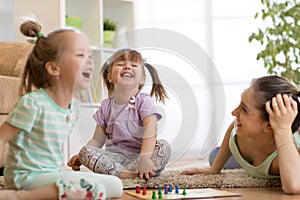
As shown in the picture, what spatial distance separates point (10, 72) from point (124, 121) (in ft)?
3.50

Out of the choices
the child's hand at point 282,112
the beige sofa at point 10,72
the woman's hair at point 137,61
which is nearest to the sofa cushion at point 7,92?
the beige sofa at point 10,72

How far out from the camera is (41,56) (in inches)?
45.4

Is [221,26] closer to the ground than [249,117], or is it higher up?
higher up

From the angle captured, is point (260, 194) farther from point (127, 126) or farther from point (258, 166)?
point (127, 126)

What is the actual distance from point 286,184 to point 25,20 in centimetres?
74

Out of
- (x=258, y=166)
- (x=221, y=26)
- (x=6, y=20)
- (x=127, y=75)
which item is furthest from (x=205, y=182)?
(x=221, y=26)

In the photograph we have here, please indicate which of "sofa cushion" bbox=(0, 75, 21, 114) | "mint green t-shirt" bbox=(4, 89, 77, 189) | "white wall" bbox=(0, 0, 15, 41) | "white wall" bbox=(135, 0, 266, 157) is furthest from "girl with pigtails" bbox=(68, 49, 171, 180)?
"white wall" bbox=(135, 0, 266, 157)

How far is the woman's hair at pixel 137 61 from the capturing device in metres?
1.35

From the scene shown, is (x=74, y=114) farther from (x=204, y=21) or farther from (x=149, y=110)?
(x=204, y=21)

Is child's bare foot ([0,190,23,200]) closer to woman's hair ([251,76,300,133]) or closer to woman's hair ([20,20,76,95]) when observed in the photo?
woman's hair ([20,20,76,95])

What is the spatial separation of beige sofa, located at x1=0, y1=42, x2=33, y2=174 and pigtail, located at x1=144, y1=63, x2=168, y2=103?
2.39 ft

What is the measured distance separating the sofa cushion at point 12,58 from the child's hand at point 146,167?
1004 millimetres

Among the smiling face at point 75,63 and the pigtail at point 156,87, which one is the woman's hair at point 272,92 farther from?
the smiling face at point 75,63

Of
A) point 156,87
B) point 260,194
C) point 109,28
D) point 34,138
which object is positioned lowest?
point 260,194
